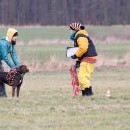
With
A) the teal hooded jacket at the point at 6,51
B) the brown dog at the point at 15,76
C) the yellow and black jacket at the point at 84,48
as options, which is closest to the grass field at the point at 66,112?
the brown dog at the point at 15,76

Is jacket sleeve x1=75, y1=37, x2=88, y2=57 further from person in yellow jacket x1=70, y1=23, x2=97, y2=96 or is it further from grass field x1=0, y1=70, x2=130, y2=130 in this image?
grass field x1=0, y1=70, x2=130, y2=130

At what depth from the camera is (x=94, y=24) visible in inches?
2330

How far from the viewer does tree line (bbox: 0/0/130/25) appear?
59.1m

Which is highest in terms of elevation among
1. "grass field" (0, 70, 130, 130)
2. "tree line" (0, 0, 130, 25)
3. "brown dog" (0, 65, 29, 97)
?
"tree line" (0, 0, 130, 25)

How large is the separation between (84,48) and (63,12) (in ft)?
145

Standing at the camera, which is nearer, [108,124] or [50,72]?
[108,124]

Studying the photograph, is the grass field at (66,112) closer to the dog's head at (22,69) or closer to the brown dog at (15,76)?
the brown dog at (15,76)

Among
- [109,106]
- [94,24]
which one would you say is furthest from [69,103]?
[94,24]

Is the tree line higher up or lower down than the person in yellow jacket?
higher up

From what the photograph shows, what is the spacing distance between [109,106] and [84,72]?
6.86ft

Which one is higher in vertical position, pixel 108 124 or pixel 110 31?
pixel 110 31

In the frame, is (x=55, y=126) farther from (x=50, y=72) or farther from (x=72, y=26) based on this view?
(x=50, y=72)

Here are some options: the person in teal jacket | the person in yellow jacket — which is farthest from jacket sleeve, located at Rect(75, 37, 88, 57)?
the person in teal jacket

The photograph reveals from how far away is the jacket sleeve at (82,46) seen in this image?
53.5 feet
